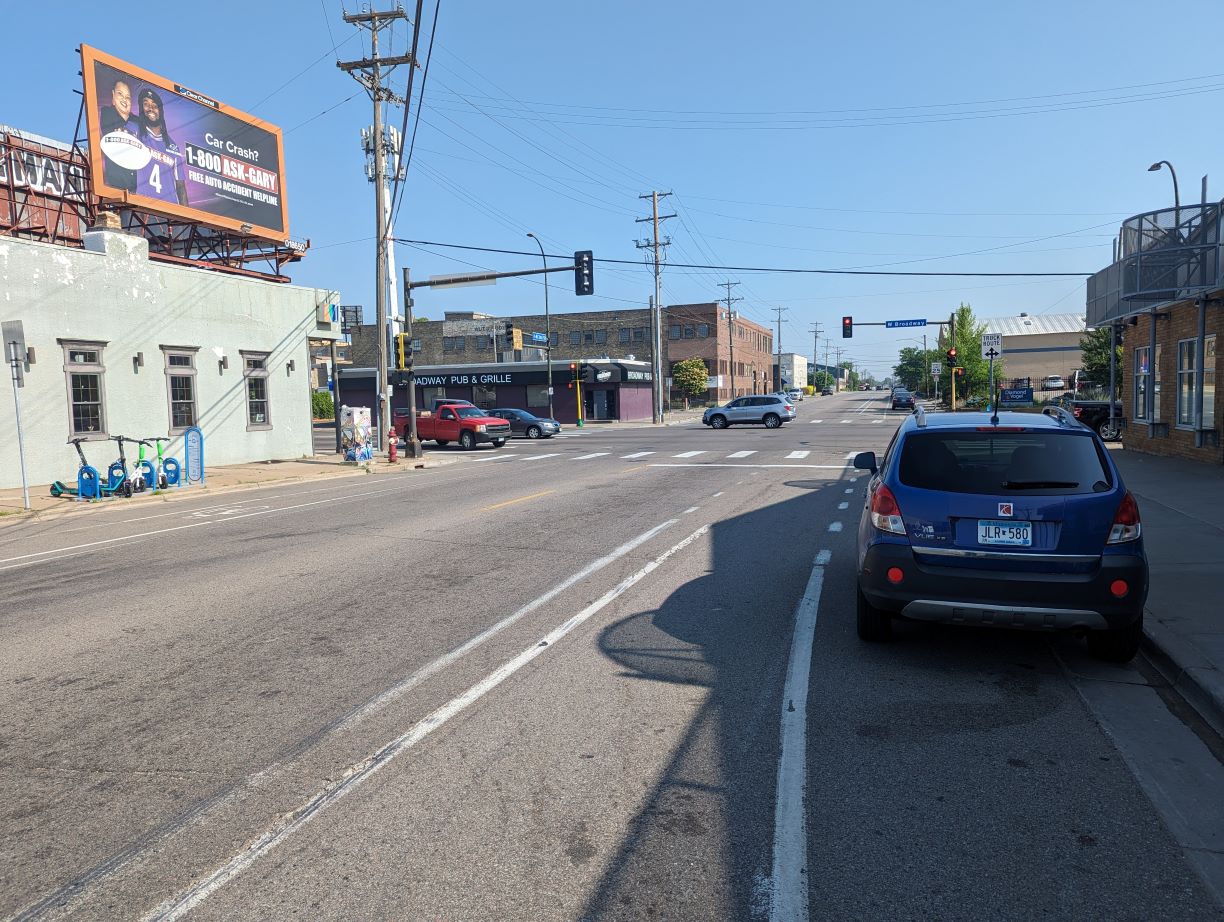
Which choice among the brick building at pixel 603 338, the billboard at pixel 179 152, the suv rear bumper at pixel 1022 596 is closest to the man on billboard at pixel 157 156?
the billboard at pixel 179 152

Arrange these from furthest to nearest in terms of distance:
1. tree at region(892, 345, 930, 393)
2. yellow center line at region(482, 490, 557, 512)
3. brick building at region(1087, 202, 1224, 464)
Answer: tree at region(892, 345, 930, 393), brick building at region(1087, 202, 1224, 464), yellow center line at region(482, 490, 557, 512)

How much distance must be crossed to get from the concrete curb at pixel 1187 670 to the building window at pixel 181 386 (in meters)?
21.1

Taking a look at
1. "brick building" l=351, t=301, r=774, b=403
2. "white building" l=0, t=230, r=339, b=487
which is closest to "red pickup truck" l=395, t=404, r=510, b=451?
"white building" l=0, t=230, r=339, b=487

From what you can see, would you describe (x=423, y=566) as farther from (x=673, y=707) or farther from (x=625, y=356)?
(x=625, y=356)

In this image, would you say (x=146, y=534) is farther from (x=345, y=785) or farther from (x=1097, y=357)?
(x=1097, y=357)

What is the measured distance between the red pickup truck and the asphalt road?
79.7 feet

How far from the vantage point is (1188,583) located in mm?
7875

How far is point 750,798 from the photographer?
3.96 m

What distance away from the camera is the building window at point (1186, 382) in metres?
18.2

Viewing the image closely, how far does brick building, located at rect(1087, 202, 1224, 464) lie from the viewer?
1567cm

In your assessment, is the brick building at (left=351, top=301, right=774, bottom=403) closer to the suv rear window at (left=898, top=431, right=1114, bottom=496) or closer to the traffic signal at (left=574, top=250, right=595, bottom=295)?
the traffic signal at (left=574, top=250, right=595, bottom=295)

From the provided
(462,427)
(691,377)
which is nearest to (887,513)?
(462,427)

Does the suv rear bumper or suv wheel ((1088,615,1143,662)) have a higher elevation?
the suv rear bumper

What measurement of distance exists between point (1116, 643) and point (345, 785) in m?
4.86
